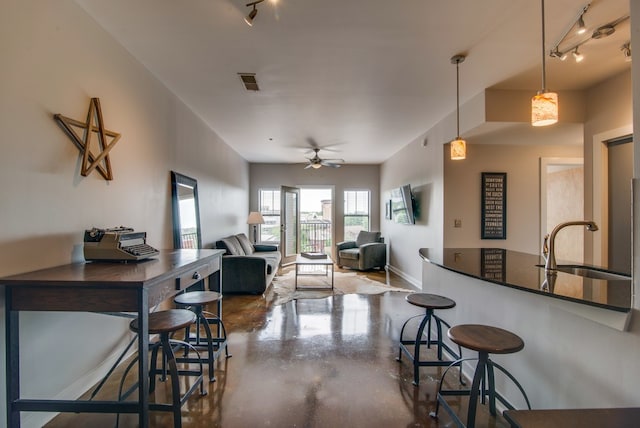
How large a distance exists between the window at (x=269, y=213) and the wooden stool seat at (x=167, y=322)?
5.98 meters

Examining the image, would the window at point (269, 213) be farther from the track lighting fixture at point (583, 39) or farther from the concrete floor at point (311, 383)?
the track lighting fixture at point (583, 39)

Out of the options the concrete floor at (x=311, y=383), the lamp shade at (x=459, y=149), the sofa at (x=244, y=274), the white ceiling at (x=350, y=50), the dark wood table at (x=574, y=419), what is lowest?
the concrete floor at (x=311, y=383)

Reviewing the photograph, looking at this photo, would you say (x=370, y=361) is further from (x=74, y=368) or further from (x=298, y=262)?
(x=298, y=262)

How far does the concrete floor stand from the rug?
953 mm

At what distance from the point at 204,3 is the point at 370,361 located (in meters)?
3.01

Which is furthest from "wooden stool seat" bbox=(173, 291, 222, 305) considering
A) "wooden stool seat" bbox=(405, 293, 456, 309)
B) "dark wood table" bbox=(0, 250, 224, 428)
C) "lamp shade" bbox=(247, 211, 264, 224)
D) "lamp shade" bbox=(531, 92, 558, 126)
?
"lamp shade" bbox=(247, 211, 264, 224)

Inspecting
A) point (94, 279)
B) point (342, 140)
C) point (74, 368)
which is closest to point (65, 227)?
point (94, 279)

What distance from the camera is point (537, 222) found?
14.6ft

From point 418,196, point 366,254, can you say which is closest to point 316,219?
point 366,254

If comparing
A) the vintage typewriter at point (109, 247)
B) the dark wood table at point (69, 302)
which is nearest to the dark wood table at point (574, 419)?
the dark wood table at point (69, 302)

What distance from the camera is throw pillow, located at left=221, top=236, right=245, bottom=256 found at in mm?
4839

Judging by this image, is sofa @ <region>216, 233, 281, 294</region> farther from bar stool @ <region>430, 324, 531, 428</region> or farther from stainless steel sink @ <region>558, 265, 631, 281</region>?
stainless steel sink @ <region>558, 265, 631, 281</region>

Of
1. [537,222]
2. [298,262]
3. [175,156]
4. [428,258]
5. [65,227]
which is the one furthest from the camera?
[298,262]

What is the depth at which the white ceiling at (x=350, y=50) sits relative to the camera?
2.04 m
